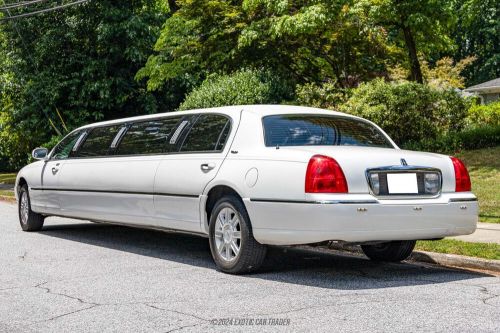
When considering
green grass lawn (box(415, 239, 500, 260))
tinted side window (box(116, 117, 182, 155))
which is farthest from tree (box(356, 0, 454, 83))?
green grass lawn (box(415, 239, 500, 260))

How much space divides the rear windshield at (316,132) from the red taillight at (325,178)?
78 centimetres

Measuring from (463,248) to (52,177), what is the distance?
5729 millimetres

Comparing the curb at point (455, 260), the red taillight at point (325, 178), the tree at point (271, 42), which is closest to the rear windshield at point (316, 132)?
the red taillight at point (325, 178)


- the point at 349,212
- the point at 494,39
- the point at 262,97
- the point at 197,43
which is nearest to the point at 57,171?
the point at 349,212

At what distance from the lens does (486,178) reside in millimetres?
15695

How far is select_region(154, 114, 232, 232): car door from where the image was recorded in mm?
8062

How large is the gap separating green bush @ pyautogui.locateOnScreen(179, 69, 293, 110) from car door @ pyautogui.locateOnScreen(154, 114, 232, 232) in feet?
33.4

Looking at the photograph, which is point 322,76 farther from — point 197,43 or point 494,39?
point 494,39

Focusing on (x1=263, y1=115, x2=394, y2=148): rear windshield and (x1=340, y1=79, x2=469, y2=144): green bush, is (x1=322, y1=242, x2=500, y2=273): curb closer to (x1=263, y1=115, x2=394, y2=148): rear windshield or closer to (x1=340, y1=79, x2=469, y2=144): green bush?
(x1=263, y1=115, x2=394, y2=148): rear windshield

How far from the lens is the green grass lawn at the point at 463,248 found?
8203mm

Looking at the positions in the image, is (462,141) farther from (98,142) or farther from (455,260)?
(455,260)

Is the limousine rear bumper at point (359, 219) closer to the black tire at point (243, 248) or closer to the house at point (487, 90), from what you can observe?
the black tire at point (243, 248)

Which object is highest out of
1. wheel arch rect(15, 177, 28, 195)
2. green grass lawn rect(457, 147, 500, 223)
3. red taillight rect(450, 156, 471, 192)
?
red taillight rect(450, 156, 471, 192)

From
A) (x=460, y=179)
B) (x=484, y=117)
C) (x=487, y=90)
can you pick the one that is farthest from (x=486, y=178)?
(x=487, y=90)
